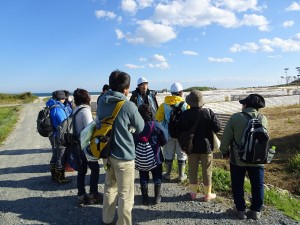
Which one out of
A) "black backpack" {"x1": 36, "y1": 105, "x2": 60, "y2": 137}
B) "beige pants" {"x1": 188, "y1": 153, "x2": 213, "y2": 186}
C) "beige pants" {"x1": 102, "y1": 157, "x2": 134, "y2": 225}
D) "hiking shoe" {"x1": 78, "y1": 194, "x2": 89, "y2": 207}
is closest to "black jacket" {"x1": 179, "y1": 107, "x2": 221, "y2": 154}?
"beige pants" {"x1": 188, "y1": 153, "x2": 213, "y2": 186}

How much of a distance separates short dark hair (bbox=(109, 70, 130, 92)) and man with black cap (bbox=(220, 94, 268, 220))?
5.17 ft

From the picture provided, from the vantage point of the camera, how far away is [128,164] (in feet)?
11.2

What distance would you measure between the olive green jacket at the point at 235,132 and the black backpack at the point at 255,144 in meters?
0.13

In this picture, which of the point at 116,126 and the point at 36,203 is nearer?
the point at 116,126

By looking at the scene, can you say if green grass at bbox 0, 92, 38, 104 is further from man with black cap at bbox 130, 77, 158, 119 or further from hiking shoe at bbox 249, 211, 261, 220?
hiking shoe at bbox 249, 211, 261, 220

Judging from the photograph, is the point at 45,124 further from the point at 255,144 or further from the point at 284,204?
the point at 284,204

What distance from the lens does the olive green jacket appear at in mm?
3859

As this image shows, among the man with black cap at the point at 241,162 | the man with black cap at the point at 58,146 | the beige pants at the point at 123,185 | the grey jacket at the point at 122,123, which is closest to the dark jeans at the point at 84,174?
the beige pants at the point at 123,185

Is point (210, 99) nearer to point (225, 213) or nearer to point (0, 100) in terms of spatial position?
point (225, 213)

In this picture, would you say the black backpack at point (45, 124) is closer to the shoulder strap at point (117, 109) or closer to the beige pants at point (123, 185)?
the beige pants at point (123, 185)

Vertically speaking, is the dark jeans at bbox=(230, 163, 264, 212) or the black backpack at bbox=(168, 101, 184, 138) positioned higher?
the black backpack at bbox=(168, 101, 184, 138)

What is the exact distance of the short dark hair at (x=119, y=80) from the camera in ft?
11.1

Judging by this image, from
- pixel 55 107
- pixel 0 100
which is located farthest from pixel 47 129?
pixel 0 100

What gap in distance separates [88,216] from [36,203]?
121 cm
